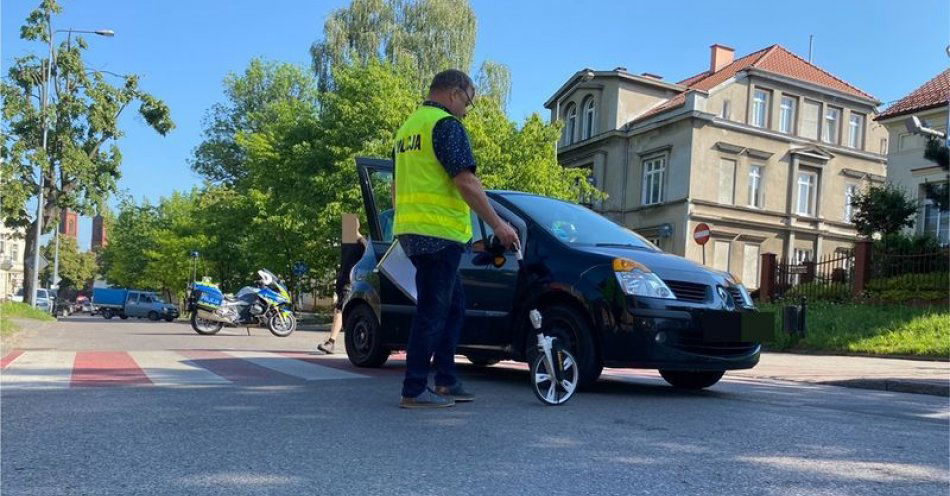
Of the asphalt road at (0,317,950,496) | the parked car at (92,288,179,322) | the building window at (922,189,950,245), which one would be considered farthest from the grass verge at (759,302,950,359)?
the parked car at (92,288,179,322)

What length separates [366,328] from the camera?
293 inches

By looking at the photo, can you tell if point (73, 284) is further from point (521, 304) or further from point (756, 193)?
point (521, 304)

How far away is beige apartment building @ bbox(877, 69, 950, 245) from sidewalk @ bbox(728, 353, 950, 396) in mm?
16353

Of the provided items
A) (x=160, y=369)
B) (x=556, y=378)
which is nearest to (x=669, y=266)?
(x=556, y=378)

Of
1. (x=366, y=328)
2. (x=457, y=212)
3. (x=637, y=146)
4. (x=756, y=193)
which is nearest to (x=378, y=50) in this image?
(x=637, y=146)

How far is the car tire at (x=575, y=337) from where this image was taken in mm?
5547

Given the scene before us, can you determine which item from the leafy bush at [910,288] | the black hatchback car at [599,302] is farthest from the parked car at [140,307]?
the black hatchback car at [599,302]

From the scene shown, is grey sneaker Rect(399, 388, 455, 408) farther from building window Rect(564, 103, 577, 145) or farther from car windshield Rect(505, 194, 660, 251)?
building window Rect(564, 103, 577, 145)

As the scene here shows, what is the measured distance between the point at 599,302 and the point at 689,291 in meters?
0.68

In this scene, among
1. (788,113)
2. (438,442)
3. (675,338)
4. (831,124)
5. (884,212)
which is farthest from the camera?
(831,124)

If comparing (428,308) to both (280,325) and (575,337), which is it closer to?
(575,337)

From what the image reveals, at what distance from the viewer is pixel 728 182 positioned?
34.4 m

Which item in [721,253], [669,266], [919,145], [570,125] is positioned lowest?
[669,266]

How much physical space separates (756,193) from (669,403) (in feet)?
106
